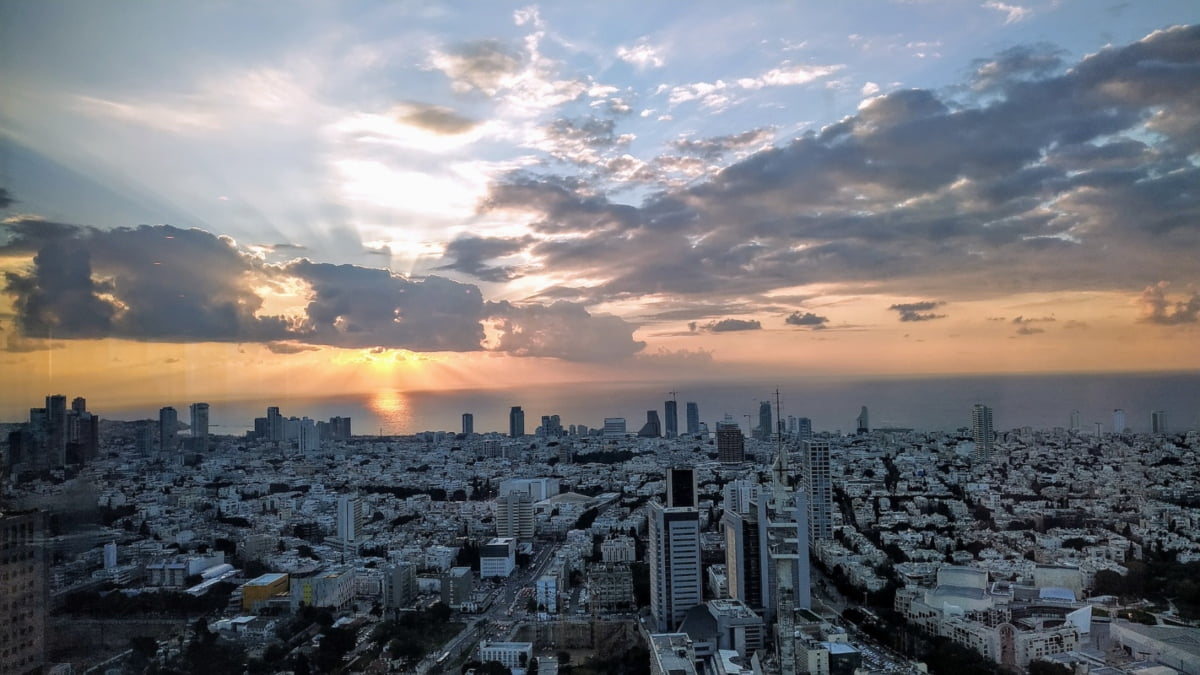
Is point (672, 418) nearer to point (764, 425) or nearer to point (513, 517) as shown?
point (764, 425)

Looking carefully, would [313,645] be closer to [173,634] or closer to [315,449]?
[173,634]

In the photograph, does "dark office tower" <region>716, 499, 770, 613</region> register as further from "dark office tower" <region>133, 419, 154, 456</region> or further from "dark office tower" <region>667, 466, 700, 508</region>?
"dark office tower" <region>133, 419, 154, 456</region>

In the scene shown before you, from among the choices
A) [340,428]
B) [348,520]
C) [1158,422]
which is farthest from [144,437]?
[1158,422]

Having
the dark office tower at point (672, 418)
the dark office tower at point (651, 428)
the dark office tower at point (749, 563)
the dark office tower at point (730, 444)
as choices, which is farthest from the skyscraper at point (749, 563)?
the dark office tower at point (651, 428)

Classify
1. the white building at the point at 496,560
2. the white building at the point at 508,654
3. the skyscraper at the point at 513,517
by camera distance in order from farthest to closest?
1. the skyscraper at the point at 513,517
2. the white building at the point at 496,560
3. the white building at the point at 508,654

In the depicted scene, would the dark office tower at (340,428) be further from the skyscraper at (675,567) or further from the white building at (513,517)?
the skyscraper at (675,567)

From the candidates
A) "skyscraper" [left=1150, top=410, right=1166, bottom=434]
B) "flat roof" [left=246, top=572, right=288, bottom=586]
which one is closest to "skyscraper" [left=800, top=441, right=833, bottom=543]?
"skyscraper" [left=1150, top=410, right=1166, bottom=434]

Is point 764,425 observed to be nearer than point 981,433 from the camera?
No

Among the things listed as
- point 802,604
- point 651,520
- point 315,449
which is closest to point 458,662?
point 651,520
